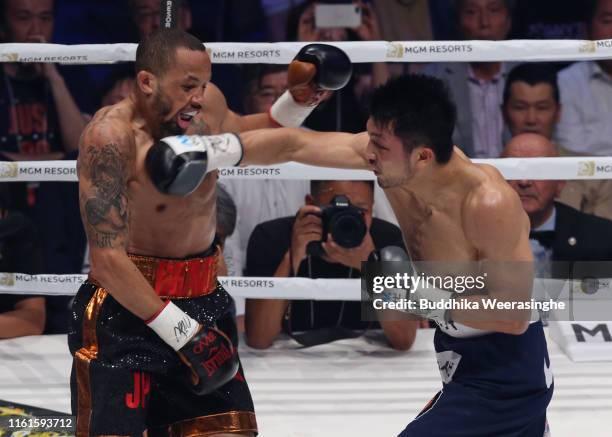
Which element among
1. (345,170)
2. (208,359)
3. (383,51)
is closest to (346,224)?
(345,170)

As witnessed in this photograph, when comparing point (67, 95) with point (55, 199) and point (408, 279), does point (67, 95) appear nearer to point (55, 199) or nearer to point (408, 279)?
point (55, 199)

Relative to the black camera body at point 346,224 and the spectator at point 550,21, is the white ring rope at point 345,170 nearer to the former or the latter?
the black camera body at point 346,224

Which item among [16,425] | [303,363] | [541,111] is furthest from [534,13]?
[16,425]

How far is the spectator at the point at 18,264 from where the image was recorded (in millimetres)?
3660

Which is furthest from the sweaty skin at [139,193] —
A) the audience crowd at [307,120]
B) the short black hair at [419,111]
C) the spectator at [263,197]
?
the spectator at [263,197]

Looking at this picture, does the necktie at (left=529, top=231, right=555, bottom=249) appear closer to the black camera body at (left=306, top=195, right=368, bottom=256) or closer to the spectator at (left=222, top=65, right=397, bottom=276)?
the spectator at (left=222, top=65, right=397, bottom=276)

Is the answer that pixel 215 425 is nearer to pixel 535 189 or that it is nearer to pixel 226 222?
pixel 226 222

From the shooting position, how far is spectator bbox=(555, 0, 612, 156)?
4.32 metres

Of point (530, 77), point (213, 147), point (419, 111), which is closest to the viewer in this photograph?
point (213, 147)

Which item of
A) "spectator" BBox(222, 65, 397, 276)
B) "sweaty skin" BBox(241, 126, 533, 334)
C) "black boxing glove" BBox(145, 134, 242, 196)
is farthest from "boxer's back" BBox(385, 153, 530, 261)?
"spectator" BBox(222, 65, 397, 276)

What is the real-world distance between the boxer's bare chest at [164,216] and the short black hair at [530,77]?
6.63 feet

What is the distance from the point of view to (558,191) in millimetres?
4242

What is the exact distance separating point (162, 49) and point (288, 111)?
1.74ft

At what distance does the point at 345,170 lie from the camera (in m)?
3.52
